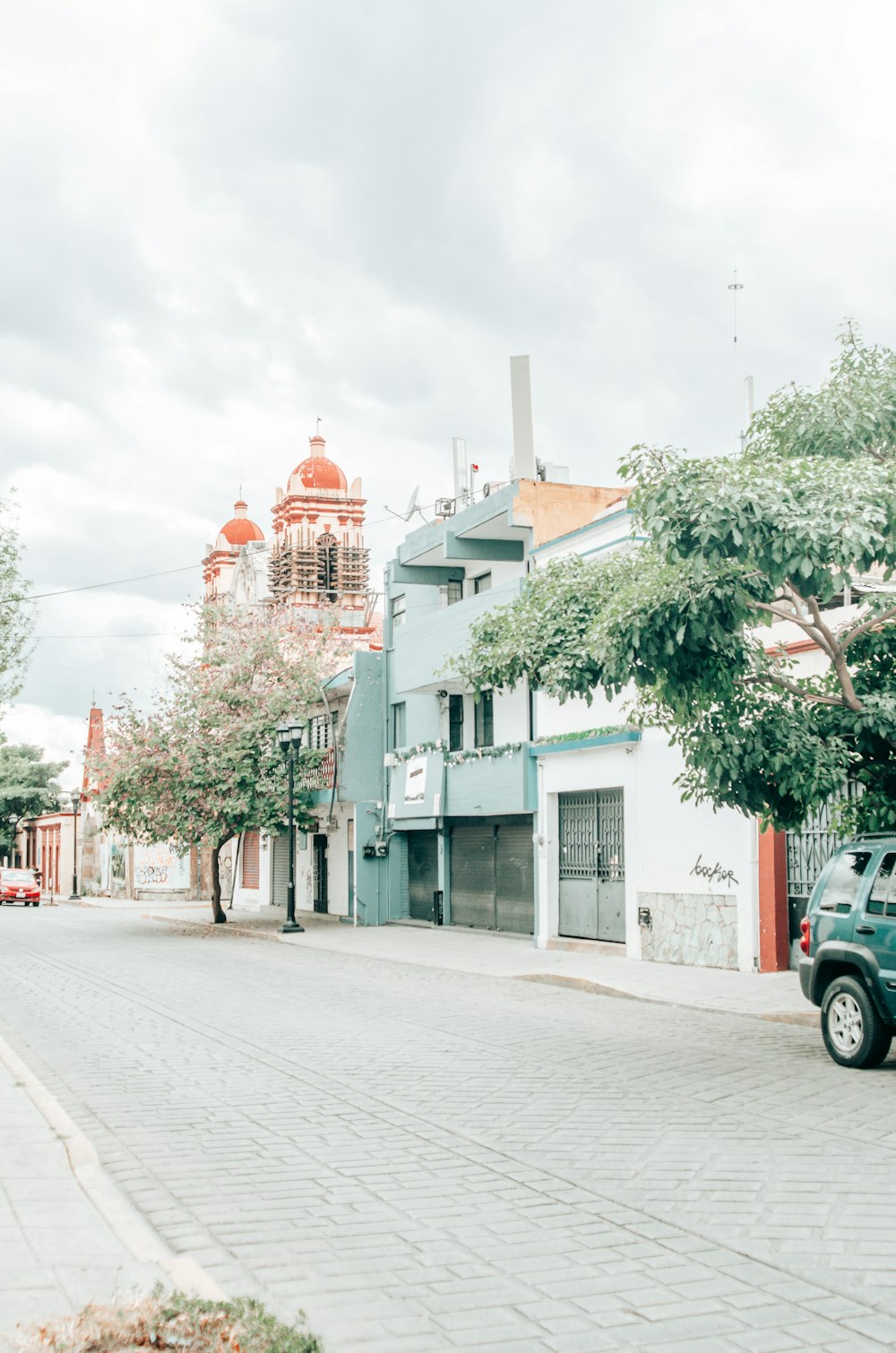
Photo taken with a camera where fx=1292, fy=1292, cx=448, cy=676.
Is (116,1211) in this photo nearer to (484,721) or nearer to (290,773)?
(484,721)

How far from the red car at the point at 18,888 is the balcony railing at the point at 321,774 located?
75.7ft

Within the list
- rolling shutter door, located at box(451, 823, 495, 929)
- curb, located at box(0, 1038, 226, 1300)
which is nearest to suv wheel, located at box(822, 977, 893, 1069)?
curb, located at box(0, 1038, 226, 1300)

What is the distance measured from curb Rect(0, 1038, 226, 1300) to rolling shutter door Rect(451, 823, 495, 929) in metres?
19.4

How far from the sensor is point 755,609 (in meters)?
10.8

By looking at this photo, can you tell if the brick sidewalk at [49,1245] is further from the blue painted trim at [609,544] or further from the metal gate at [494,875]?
the metal gate at [494,875]

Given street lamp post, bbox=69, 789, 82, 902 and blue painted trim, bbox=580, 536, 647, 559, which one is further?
street lamp post, bbox=69, 789, 82, 902

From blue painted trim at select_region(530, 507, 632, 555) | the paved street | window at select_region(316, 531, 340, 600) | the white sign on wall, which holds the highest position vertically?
window at select_region(316, 531, 340, 600)

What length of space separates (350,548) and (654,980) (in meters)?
53.0

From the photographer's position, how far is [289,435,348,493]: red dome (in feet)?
228

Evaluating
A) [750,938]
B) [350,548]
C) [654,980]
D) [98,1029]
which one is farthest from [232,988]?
[350,548]

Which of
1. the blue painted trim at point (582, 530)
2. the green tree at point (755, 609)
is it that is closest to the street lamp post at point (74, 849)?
the blue painted trim at point (582, 530)

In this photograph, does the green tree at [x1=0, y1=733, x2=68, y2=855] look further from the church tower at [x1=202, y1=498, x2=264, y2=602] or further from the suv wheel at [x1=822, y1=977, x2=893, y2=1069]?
the suv wheel at [x1=822, y1=977, x2=893, y2=1069]

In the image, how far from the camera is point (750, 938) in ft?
59.6

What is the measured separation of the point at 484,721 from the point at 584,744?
6.29 meters
